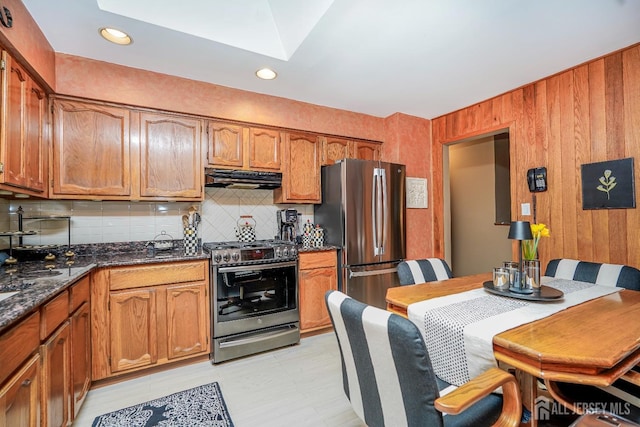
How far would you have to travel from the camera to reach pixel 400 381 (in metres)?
0.91

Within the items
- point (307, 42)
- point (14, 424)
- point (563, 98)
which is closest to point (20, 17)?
point (307, 42)

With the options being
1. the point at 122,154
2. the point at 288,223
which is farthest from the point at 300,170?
the point at 122,154

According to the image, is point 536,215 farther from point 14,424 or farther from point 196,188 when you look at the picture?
point 14,424

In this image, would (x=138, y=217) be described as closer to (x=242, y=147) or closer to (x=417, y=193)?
(x=242, y=147)

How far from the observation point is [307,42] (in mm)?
2076

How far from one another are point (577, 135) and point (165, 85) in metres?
3.66

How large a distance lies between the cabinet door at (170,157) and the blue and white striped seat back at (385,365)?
2041mm

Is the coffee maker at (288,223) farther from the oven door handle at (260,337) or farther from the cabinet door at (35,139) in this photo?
the cabinet door at (35,139)

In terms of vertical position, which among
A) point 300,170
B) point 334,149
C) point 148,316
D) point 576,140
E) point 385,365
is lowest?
point 148,316

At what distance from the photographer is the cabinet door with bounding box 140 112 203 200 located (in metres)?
2.50

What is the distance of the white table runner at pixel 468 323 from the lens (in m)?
1.10

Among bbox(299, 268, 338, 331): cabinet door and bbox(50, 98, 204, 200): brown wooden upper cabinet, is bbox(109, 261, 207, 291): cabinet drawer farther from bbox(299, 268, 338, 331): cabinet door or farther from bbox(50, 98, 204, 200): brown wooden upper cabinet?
bbox(299, 268, 338, 331): cabinet door

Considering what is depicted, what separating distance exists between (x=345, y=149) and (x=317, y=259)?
1420 mm

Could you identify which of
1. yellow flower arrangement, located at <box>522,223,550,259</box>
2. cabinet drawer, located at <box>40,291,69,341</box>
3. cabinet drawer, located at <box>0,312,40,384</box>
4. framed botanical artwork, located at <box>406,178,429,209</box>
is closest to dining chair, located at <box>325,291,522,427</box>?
yellow flower arrangement, located at <box>522,223,550,259</box>
